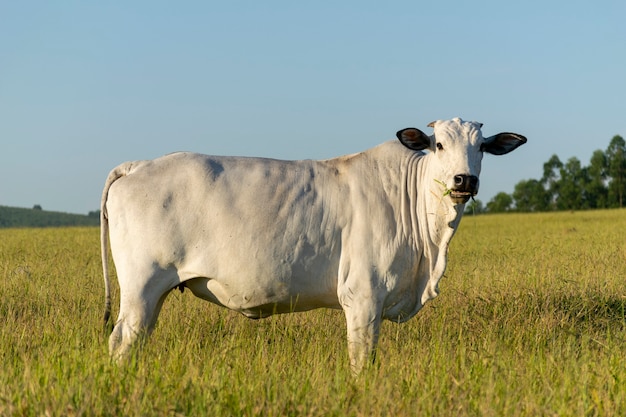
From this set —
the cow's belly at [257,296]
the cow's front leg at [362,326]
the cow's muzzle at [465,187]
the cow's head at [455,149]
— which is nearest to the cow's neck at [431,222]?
the cow's head at [455,149]

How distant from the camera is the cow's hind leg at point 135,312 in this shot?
6.43 metres

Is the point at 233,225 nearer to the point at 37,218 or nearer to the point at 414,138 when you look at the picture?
the point at 414,138

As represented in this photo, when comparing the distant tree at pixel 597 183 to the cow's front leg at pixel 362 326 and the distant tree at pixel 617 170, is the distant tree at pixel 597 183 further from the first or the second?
the cow's front leg at pixel 362 326

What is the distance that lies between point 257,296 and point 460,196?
1.80m

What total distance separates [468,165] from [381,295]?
124cm

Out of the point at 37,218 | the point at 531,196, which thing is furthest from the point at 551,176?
the point at 37,218

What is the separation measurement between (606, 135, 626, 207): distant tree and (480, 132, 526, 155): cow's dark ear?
8317 centimetres

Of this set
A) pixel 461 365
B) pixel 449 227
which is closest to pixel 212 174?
pixel 449 227

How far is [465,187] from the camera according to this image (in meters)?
6.27

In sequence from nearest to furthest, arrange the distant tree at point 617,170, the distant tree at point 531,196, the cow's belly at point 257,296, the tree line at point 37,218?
the cow's belly at point 257,296
the distant tree at point 617,170
the distant tree at point 531,196
the tree line at point 37,218

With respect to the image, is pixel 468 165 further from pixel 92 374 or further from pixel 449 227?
pixel 92 374

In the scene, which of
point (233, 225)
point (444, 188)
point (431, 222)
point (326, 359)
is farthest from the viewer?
point (431, 222)

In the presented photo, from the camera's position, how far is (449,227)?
6.82 m

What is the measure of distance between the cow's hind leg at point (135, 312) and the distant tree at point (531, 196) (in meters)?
90.0
